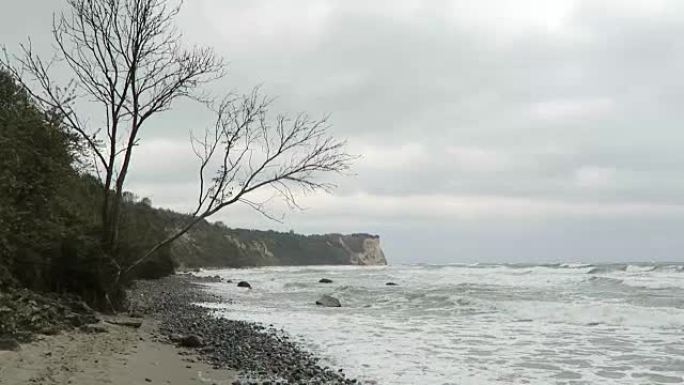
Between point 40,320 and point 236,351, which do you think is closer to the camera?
point 40,320

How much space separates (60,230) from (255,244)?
13626 cm

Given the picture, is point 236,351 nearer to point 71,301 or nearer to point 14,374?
point 71,301

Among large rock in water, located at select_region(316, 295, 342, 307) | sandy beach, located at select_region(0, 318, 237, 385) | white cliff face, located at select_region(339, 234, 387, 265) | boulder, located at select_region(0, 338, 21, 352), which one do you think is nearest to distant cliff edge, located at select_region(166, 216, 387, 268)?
white cliff face, located at select_region(339, 234, 387, 265)

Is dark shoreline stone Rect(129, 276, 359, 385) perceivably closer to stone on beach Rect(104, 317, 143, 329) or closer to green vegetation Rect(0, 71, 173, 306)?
stone on beach Rect(104, 317, 143, 329)

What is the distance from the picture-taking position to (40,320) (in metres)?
9.99

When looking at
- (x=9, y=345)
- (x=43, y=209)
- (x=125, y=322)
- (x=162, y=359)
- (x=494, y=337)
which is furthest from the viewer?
(x=494, y=337)

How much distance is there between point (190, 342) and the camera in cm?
1238

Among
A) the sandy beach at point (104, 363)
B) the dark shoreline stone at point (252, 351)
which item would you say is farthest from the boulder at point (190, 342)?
the sandy beach at point (104, 363)

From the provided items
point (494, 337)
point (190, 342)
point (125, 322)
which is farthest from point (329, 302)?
point (190, 342)

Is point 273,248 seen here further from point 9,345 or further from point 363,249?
point 9,345

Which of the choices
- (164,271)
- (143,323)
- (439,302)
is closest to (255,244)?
(164,271)

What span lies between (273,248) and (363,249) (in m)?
28.4

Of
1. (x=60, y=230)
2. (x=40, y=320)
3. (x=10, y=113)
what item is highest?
(x=10, y=113)

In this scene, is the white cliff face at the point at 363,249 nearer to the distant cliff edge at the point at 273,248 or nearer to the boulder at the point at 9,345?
the distant cliff edge at the point at 273,248
